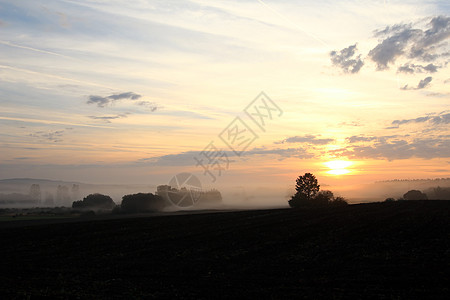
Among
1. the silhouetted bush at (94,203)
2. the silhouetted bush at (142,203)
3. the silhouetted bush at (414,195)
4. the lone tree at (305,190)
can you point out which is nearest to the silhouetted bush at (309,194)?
the lone tree at (305,190)

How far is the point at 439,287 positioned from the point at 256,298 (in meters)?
8.96

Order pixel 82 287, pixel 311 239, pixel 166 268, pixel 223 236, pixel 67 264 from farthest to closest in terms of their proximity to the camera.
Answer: pixel 223 236 < pixel 311 239 < pixel 67 264 < pixel 166 268 < pixel 82 287

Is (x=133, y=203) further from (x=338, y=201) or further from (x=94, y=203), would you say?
(x=338, y=201)

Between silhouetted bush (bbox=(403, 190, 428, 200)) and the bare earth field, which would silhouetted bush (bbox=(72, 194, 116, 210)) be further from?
silhouetted bush (bbox=(403, 190, 428, 200))

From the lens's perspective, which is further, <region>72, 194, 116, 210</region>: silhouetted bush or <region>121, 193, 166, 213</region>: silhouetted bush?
<region>72, 194, 116, 210</region>: silhouetted bush

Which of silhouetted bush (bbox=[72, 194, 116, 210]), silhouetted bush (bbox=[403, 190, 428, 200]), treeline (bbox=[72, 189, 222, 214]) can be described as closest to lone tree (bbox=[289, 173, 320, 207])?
treeline (bbox=[72, 189, 222, 214])

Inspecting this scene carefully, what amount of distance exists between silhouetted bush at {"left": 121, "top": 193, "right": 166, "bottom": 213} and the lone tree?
54.2 meters

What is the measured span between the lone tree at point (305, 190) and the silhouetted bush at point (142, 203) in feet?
178

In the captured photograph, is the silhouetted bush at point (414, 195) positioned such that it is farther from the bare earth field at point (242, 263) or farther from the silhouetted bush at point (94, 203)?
the silhouetted bush at point (94, 203)

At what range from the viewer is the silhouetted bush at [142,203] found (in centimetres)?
13346

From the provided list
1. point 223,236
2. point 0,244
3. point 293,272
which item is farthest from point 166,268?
point 0,244

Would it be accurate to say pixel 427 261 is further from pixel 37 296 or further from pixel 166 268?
pixel 37 296

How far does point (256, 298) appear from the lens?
60.6 ft

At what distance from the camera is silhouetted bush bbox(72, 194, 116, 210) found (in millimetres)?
155750
